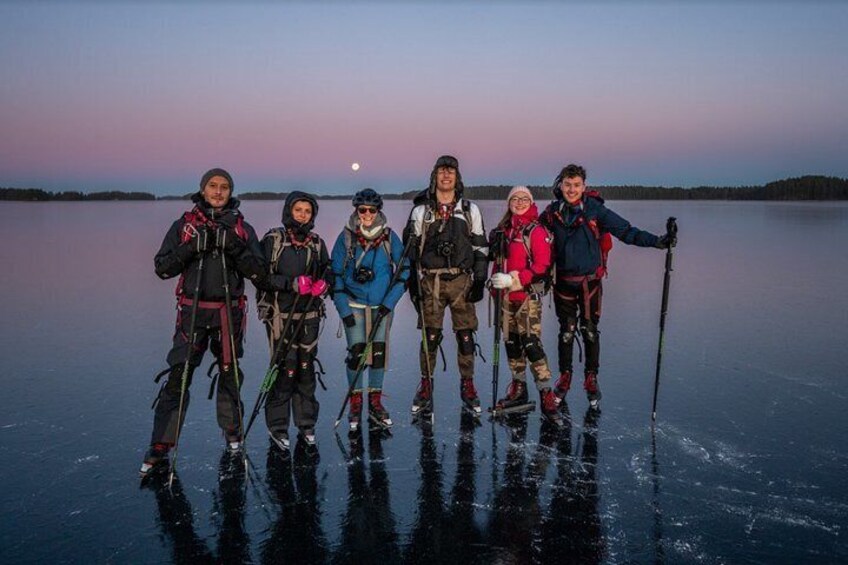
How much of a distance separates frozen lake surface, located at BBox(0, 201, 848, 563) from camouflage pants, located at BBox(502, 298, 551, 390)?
0.46 metres

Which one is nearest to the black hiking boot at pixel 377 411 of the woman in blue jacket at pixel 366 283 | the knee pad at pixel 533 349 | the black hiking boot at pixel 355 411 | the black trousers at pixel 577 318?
the woman in blue jacket at pixel 366 283

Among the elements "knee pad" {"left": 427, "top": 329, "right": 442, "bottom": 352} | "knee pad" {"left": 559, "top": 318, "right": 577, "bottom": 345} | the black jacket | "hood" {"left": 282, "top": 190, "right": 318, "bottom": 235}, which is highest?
"hood" {"left": 282, "top": 190, "right": 318, "bottom": 235}

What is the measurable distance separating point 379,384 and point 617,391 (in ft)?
8.86

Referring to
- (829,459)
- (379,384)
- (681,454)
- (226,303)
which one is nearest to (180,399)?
(226,303)

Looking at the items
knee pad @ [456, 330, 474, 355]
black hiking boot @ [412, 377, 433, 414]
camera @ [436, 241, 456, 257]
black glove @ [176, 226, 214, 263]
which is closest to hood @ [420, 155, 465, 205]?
camera @ [436, 241, 456, 257]

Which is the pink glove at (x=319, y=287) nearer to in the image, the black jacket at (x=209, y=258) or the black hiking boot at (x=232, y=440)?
the black jacket at (x=209, y=258)

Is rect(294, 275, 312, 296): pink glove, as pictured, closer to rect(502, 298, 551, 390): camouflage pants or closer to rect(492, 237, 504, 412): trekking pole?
rect(492, 237, 504, 412): trekking pole

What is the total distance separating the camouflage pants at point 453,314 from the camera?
6363 millimetres

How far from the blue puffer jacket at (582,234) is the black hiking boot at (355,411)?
242 centimetres

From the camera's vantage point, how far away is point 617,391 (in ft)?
22.6

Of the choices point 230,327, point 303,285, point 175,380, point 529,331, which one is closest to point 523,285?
point 529,331

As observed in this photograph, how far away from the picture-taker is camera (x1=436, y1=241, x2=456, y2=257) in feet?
20.4

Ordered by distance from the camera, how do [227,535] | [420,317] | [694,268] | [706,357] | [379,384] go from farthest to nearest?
1. [694,268]
2. [706,357]
3. [420,317]
4. [379,384]
5. [227,535]

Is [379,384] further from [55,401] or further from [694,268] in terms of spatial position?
[694,268]
